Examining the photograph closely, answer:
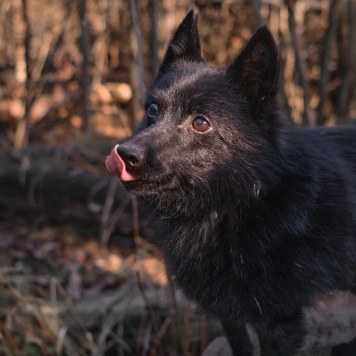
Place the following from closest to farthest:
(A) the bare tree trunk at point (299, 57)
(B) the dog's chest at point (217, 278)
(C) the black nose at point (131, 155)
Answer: (C) the black nose at point (131, 155) → (B) the dog's chest at point (217, 278) → (A) the bare tree trunk at point (299, 57)

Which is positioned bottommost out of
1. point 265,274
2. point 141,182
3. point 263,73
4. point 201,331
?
A: point 201,331

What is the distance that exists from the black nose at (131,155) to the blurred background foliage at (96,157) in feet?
2.71

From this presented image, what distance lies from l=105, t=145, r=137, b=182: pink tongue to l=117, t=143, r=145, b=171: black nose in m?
0.02

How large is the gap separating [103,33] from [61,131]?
5.99ft

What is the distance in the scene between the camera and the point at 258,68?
98.4 inches

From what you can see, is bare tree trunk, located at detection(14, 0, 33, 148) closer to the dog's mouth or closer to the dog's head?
the dog's head

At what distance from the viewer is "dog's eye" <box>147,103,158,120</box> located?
2680 millimetres

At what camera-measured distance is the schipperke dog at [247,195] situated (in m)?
2.49

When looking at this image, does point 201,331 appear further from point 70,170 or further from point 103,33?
point 103,33

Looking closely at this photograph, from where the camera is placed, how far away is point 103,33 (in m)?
7.61

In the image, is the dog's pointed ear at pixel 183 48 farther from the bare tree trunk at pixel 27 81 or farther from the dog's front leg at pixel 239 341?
the bare tree trunk at pixel 27 81

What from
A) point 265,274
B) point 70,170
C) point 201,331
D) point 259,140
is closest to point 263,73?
point 259,140

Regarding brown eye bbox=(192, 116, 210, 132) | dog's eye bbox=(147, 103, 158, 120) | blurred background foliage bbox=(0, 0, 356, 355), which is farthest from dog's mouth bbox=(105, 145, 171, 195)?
blurred background foliage bbox=(0, 0, 356, 355)

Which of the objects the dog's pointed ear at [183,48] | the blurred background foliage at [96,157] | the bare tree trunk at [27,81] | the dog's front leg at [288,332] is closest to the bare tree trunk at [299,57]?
the blurred background foliage at [96,157]
